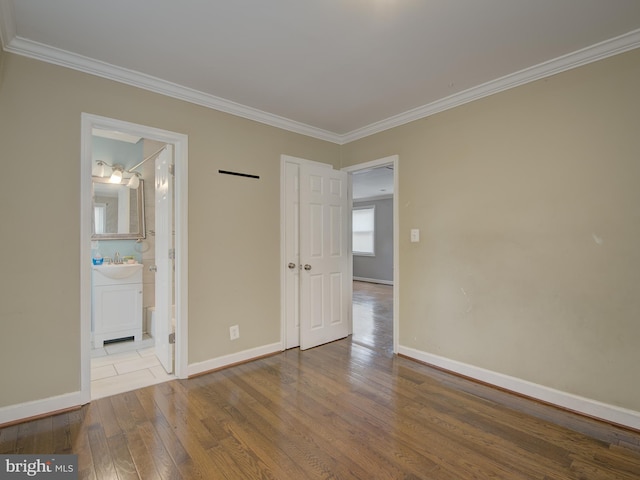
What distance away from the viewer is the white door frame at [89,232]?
2.32 metres

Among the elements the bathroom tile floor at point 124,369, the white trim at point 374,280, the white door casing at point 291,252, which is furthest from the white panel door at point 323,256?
the white trim at point 374,280

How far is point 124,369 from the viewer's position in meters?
3.01

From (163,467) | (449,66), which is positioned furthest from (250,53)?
(163,467)

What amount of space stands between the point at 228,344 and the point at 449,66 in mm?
3100

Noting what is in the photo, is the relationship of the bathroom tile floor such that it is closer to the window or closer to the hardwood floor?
the hardwood floor

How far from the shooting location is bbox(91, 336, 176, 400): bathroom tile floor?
8.66 ft

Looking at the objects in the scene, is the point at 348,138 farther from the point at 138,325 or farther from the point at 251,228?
the point at 138,325

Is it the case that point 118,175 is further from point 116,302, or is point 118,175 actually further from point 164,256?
point 164,256

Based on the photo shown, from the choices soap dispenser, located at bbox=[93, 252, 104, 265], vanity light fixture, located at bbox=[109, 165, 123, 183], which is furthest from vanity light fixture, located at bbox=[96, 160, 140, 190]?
soap dispenser, located at bbox=[93, 252, 104, 265]

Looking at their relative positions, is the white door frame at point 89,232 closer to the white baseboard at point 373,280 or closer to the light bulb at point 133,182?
the light bulb at point 133,182

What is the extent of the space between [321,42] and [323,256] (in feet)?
7.33
